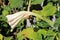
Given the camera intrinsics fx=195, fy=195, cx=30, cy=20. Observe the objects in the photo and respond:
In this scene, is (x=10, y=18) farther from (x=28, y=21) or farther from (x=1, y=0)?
(x=1, y=0)

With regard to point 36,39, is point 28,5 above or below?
above

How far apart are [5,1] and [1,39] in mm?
477

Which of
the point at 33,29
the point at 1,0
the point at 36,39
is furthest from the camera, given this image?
the point at 1,0

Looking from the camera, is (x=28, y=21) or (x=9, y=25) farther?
(x=28, y=21)

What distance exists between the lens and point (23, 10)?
1530mm

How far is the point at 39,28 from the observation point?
140 cm

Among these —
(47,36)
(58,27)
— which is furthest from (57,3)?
(47,36)

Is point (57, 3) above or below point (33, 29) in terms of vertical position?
above

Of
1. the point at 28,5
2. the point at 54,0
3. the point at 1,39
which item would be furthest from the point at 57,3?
the point at 1,39

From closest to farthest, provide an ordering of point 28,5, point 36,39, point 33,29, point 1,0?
point 36,39 < point 33,29 < point 28,5 < point 1,0

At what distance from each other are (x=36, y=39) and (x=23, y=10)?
0.38 m

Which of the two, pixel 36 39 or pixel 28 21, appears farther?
pixel 28 21

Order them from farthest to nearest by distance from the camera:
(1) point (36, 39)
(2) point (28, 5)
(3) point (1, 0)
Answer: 1. (3) point (1, 0)
2. (2) point (28, 5)
3. (1) point (36, 39)

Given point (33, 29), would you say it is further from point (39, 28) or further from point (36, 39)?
point (36, 39)
